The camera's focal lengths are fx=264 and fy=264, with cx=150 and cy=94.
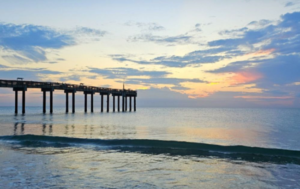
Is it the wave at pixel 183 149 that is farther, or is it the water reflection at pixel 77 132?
the water reflection at pixel 77 132

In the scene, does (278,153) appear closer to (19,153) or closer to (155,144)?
(155,144)

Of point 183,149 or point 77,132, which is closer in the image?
point 183,149

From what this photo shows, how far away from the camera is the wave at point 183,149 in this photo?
12.9 m

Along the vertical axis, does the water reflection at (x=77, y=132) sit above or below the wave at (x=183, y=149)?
below

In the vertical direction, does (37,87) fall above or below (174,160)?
above

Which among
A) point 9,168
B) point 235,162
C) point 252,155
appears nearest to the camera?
point 9,168

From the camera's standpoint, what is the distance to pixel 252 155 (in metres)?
13.2

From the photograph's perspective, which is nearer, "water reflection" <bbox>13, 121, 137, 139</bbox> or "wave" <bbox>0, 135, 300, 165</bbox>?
"wave" <bbox>0, 135, 300, 165</bbox>

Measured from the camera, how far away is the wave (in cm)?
1293

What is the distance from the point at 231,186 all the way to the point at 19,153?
32.1 ft

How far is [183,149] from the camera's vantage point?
48.2 ft

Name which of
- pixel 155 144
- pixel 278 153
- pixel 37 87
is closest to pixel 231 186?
pixel 278 153

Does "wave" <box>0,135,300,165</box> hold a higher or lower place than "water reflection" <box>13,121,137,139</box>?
higher

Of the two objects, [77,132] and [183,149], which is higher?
[183,149]
